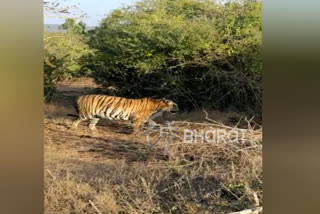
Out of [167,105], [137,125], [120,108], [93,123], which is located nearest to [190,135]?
[167,105]

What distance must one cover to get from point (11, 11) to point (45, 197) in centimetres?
133

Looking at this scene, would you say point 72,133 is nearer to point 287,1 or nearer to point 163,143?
point 163,143

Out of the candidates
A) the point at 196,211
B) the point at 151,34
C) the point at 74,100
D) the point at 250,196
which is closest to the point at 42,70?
the point at 74,100

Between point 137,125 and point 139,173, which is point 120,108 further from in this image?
point 139,173

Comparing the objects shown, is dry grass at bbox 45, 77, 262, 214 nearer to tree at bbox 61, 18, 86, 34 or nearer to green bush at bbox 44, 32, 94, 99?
green bush at bbox 44, 32, 94, 99

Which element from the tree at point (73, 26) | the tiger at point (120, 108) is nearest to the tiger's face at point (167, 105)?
the tiger at point (120, 108)

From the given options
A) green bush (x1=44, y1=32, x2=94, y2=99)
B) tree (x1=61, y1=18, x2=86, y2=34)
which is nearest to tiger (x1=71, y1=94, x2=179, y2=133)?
green bush (x1=44, y1=32, x2=94, y2=99)

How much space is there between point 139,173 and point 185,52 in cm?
90

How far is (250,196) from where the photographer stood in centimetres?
327

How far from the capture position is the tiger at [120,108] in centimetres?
326

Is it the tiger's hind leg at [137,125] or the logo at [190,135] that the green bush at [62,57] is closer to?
the tiger's hind leg at [137,125]

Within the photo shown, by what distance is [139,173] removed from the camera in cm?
331

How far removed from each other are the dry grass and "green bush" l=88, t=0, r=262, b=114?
0.74 ft

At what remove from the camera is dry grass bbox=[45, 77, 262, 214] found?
10.7ft
